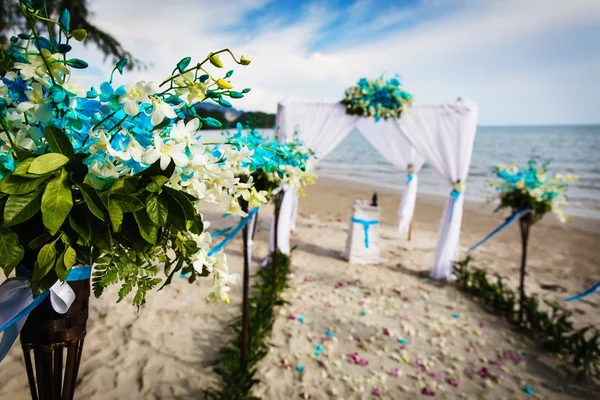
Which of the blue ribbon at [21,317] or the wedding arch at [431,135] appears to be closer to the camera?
the blue ribbon at [21,317]

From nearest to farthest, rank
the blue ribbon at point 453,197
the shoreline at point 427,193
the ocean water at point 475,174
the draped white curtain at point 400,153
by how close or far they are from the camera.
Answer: the blue ribbon at point 453,197, the draped white curtain at point 400,153, the shoreline at point 427,193, the ocean water at point 475,174

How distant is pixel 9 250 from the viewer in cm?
73

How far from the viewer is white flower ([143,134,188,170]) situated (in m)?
0.74

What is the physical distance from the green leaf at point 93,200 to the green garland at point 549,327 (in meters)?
4.05

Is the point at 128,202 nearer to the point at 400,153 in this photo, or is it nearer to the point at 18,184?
the point at 18,184

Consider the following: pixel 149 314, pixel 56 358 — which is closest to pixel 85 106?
pixel 56 358

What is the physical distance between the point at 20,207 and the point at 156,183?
0.83ft

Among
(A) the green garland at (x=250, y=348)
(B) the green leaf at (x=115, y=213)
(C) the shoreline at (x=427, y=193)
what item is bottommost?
(A) the green garland at (x=250, y=348)

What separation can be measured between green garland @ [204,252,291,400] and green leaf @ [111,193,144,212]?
2.12 m

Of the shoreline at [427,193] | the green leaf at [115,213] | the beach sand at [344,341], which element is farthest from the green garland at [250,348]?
the shoreline at [427,193]

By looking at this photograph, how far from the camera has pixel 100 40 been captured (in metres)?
8.17

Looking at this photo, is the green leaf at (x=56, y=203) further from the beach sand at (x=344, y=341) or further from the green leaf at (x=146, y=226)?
the beach sand at (x=344, y=341)

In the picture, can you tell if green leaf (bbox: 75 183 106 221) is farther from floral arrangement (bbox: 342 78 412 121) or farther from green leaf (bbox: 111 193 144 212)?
floral arrangement (bbox: 342 78 412 121)

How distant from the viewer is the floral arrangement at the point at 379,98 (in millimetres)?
4992
